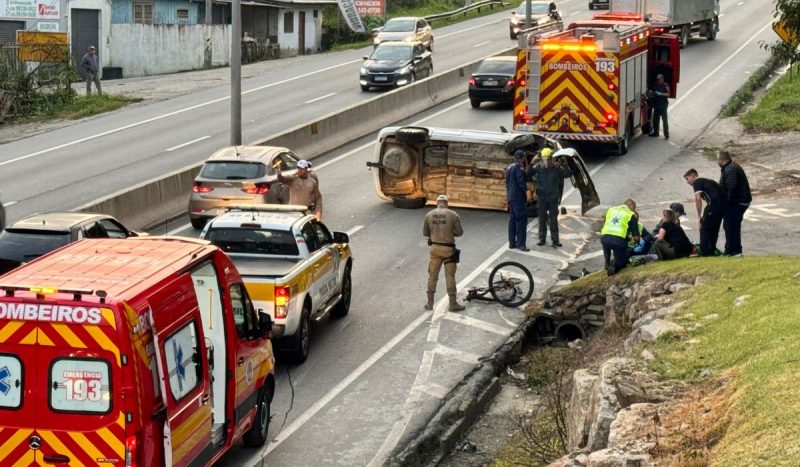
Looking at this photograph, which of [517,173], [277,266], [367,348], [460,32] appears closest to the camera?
[277,266]

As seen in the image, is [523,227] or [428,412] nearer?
[428,412]

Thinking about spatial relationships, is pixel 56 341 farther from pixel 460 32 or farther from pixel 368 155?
pixel 460 32

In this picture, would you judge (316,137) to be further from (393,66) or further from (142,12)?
(142,12)

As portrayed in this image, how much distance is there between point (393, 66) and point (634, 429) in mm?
31941

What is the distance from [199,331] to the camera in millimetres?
11125

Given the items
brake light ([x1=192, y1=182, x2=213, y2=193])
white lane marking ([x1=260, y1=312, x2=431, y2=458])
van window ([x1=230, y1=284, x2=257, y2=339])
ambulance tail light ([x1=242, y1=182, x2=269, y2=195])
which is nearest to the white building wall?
brake light ([x1=192, y1=182, x2=213, y2=193])

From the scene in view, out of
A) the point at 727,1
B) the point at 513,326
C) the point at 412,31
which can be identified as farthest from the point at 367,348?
the point at 727,1

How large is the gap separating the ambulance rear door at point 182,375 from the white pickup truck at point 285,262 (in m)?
3.78

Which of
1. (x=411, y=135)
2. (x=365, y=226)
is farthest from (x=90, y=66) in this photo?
(x=365, y=226)

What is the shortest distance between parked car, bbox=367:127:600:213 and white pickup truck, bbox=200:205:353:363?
7.46 m

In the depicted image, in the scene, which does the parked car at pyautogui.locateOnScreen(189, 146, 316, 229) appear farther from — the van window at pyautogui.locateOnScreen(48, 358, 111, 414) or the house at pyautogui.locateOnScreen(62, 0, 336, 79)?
the house at pyautogui.locateOnScreen(62, 0, 336, 79)

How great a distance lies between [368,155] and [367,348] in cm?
1516

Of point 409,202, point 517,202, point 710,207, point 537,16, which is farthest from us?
point 537,16

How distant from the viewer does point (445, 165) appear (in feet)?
82.4
